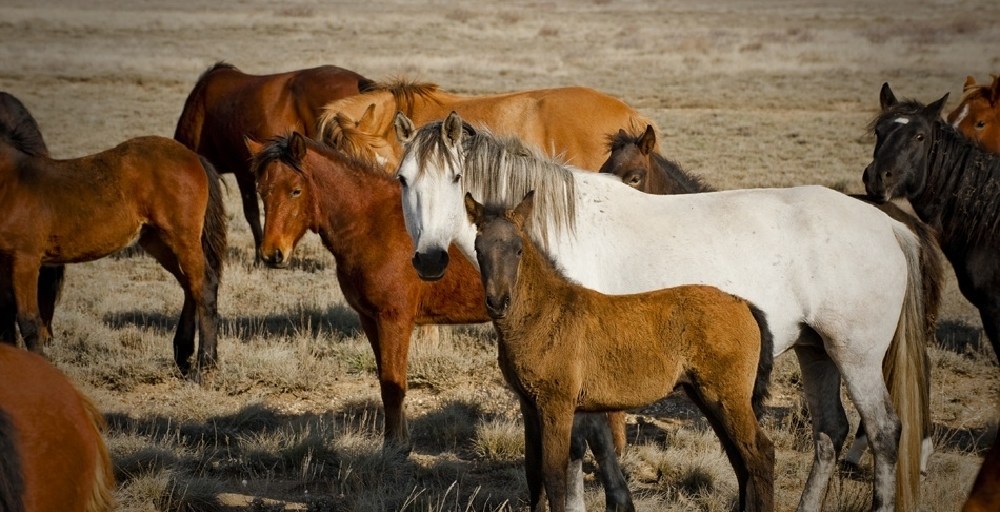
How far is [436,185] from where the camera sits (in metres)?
5.03

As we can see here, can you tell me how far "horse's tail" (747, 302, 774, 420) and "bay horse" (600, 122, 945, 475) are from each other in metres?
1.55

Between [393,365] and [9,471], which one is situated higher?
[9,471]

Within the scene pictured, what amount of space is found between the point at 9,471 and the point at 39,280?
602 cm

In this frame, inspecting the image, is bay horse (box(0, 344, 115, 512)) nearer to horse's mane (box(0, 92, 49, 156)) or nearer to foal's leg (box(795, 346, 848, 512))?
foal's leg (box(795, 346, 848, 512))

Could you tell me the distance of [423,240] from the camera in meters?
4.93

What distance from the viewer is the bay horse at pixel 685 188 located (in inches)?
232

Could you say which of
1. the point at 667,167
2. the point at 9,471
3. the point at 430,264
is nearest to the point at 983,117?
the point at 667,167

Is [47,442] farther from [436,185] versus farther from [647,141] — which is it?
[647,141]

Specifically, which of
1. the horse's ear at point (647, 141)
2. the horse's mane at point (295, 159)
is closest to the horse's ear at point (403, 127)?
the horse's mane at point (295, 159)

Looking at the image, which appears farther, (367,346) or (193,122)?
(193,122)

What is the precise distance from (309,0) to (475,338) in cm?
7052

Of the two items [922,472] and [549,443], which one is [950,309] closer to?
[922,472]

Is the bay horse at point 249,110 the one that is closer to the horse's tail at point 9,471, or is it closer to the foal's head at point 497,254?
the foal's head at point 497,254

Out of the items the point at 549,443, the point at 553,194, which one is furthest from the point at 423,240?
the point at 549,443
